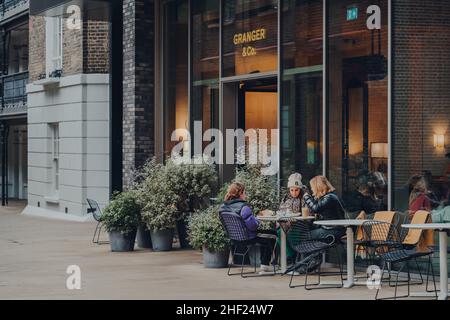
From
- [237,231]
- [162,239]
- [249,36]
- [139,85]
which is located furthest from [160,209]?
[139,85]

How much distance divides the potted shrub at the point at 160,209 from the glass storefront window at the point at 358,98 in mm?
3315

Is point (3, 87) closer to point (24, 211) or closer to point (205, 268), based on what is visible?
point (24, 211)

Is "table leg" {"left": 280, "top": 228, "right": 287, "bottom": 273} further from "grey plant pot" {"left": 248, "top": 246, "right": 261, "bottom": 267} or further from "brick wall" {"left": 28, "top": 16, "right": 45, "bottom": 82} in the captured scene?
"brick wall" {"left": 28, "top": 16, "right": 45, "bottom": 82}

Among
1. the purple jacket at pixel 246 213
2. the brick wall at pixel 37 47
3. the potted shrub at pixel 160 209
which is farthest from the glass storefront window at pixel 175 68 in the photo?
the brick wall at pixel 37 47

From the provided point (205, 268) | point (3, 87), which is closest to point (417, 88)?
point (205, 268)

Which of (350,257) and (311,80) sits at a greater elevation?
(311,80)

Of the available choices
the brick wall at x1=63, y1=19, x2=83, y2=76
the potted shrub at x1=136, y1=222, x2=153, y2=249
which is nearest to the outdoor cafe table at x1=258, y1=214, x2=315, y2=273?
the potted shrub at x1=136, y1=222, x2=153, y2=249

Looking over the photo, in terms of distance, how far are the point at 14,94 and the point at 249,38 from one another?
1838 cm

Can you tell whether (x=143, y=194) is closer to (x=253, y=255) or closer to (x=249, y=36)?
(x=253, y=255)

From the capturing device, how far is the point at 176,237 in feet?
62.0

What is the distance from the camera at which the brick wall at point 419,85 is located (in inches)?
521

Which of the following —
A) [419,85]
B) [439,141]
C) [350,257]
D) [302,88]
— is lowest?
[350,257]

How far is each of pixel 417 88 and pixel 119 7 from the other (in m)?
9.67

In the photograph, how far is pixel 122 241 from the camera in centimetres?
1733
